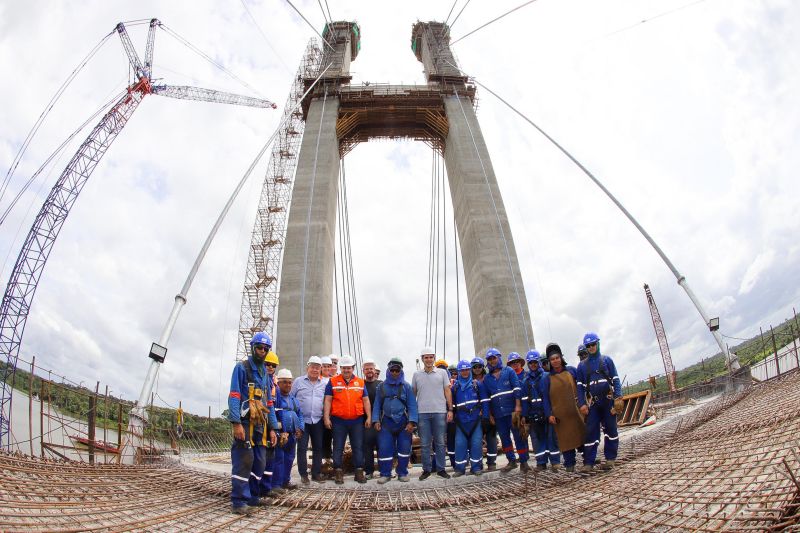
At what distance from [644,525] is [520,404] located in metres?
2.86

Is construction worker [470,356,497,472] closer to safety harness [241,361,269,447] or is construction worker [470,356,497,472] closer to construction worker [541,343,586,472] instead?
construction worker [541,343,586,472]

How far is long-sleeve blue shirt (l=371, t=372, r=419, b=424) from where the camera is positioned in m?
5.85

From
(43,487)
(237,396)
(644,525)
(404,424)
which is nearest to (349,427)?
(404,424)

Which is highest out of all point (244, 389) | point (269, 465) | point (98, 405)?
point (98, 405)

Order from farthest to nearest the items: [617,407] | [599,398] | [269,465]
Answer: [599,398]
[617,407]
[269,465]

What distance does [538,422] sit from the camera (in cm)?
588

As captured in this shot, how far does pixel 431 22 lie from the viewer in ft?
72.3

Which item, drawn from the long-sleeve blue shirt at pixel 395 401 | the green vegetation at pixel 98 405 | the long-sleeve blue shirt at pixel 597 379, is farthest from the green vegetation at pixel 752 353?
the green vegetation at pixel 98 405

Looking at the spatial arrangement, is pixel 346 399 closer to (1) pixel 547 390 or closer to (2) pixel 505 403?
(2) pixel 505 403

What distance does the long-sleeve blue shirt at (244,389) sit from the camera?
4137 millimetres

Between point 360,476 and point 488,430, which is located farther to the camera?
point 488,430

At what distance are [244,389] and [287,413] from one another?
3.31 ft

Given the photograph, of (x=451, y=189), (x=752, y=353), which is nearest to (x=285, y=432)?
(x=451, y=189)

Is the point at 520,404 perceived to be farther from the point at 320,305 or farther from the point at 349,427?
the point at 320,305
